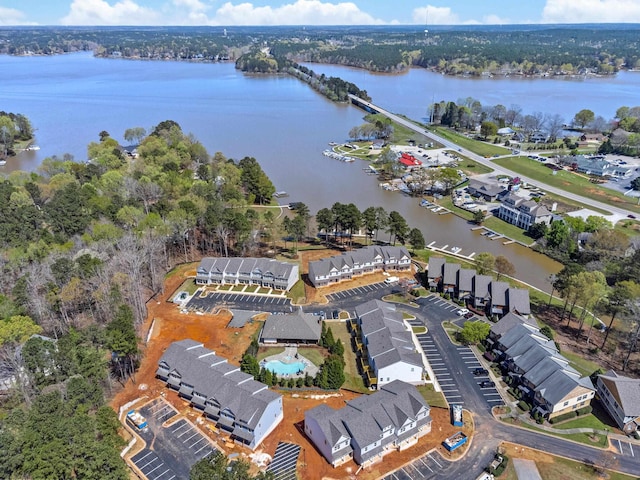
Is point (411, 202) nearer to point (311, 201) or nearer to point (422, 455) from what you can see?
point (311, 201)

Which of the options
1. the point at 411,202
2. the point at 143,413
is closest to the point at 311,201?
the point at 411,202

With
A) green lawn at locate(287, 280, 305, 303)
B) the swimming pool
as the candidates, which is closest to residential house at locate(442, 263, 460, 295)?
green lawn at locate(287, 280, 305, 303)

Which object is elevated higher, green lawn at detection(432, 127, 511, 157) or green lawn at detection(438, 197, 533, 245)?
green lawn at detection(432, 127, 511, 157)

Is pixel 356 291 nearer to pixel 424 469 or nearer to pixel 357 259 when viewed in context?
pixel 357 259

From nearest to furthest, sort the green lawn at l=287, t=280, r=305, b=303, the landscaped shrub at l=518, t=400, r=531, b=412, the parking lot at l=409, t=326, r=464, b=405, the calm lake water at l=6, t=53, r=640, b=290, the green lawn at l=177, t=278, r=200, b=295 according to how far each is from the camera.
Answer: the landscaped shrub at l=518, t=400, r=531, b=412, the parking lot at l=409, t=326, r=464, b=405, the green lawn at l=287, t=280, r=305, b=303, the green lawn at l=177, t=278, r=200, b=295, the calm lake water at l=6, t=53, r=640, b=290

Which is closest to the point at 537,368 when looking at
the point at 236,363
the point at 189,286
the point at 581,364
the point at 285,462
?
the point at 581,364

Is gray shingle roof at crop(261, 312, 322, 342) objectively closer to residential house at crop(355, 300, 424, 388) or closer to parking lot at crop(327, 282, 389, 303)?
residential house at crop(355, 300, 424, 388)
